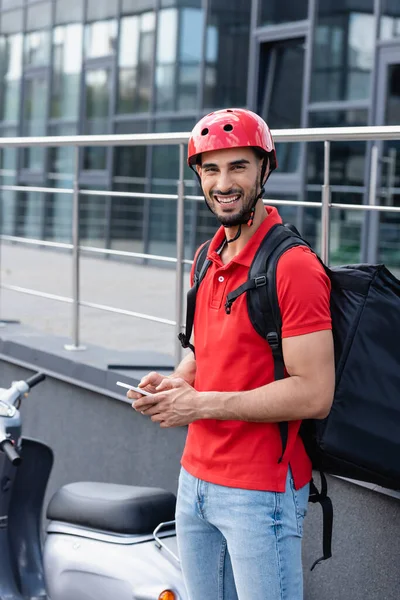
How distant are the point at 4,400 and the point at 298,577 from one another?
1689 millimetres

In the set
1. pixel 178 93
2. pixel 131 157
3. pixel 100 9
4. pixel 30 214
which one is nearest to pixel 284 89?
pixel 178 93

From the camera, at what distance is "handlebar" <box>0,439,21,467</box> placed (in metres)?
3.34

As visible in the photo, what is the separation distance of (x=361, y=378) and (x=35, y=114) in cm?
1483

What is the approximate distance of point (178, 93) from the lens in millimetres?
13219

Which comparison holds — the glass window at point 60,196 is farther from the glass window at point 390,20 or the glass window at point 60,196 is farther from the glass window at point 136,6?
the glass window at point 390,20

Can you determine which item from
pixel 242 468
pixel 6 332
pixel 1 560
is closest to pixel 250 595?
pixel 242 468

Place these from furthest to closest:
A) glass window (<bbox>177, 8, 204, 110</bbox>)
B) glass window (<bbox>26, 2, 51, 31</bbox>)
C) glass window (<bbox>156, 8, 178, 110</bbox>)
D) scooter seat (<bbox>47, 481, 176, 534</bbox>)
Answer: glass window (<bbox>26, 2, 51, 31</bbox>), glass window (<bbox>156, 8, 178, 110</bbox>), glass window (<bbox>177, 8, 204, 110</bbox>), scooter seat (<bbox>47, 481, 176, 534</bbox>)

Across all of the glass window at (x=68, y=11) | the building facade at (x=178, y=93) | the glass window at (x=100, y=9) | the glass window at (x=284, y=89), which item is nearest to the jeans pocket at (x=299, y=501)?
the building facade at (x=178, y=93)

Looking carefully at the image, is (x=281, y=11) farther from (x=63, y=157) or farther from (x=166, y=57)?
(x=63, y=157)

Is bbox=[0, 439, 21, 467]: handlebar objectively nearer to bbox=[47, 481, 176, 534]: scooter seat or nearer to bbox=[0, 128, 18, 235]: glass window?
bbox=[47, 481, 176, 534]: scooter seat

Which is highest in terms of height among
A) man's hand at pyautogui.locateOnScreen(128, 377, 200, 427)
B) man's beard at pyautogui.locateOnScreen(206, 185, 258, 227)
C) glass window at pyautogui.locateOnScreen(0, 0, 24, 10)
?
glass window at pyautogui.locateOnScreen(0, 0, 24, 10)

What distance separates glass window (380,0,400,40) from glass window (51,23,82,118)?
666 cm

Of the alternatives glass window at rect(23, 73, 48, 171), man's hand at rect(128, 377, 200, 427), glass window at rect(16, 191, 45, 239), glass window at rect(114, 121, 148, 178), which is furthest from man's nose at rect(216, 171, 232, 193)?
glass window at rect(23, 73, 48, 171)

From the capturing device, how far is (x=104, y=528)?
12.0 feet
